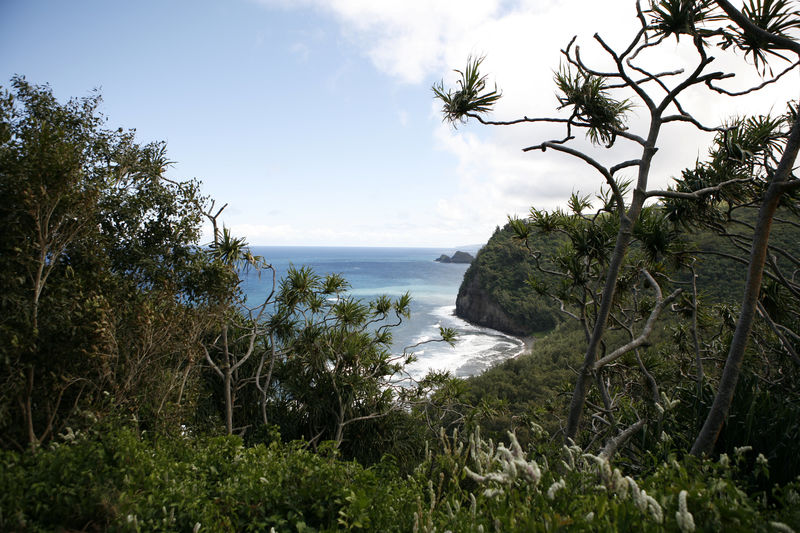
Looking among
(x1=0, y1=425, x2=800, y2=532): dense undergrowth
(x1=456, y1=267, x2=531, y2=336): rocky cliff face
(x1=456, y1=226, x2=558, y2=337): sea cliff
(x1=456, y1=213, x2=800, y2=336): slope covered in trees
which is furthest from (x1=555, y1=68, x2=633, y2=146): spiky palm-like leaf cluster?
(x1=456, y1=267, x2=531, y2=336): rocky cliff face

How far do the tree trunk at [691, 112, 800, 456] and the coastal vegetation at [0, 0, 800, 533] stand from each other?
0.01 m

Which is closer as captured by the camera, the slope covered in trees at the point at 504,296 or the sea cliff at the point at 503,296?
the slope covered in trees at the point at 504,296

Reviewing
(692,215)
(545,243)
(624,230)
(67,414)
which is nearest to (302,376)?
(67,414)

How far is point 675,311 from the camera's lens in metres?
4.08

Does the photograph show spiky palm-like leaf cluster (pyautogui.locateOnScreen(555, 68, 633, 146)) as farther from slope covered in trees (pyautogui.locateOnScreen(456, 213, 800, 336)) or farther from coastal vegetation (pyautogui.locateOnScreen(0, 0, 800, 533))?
slope covered in trees (pyautogui.locateOnScreen(456, 213, 800, 336))

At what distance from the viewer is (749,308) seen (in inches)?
87.1

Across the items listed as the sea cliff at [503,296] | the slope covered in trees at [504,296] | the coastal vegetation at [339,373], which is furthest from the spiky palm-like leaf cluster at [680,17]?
the sea cliff at [503,296]

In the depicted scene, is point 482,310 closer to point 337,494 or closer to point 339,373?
point 339,373

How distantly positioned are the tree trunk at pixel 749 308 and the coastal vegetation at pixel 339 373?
1 cm

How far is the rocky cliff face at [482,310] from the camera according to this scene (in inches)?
1527

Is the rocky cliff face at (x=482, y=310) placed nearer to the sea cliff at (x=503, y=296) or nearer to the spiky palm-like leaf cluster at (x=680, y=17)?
the sea cliff at (x=503, y=296)

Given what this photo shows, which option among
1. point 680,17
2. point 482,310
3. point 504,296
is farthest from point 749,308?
point 482,310

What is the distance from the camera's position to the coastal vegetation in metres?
1.63

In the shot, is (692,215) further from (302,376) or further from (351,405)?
(302,376)
